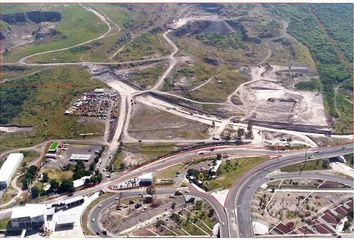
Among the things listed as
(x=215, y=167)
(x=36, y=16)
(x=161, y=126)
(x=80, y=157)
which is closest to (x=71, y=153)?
(x=80, y=157)

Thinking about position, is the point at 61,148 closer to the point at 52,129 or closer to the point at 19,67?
the point at 52,129

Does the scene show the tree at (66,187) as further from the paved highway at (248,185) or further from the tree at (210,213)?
the paved highway at (248,185)

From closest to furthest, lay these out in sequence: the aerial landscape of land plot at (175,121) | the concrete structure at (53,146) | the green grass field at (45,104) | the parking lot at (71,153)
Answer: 1. the aerial landscape of land plot at (175,121)
2. the parking lot at (71,153)
3. the concrete structure at (53,146)
4. the green grass field at (45,104)

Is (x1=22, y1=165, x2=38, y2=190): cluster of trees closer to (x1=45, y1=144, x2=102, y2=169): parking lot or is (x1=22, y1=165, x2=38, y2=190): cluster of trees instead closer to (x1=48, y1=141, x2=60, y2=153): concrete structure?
(x1=45, y1=144, x2=102, y2=169): parking lot

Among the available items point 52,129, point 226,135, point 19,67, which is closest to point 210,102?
point 226,135

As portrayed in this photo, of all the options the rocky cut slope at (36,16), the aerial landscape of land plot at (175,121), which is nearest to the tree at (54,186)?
the aerial landscape of land plot at (175,121)

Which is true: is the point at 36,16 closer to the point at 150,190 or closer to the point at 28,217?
the point at 150,190
